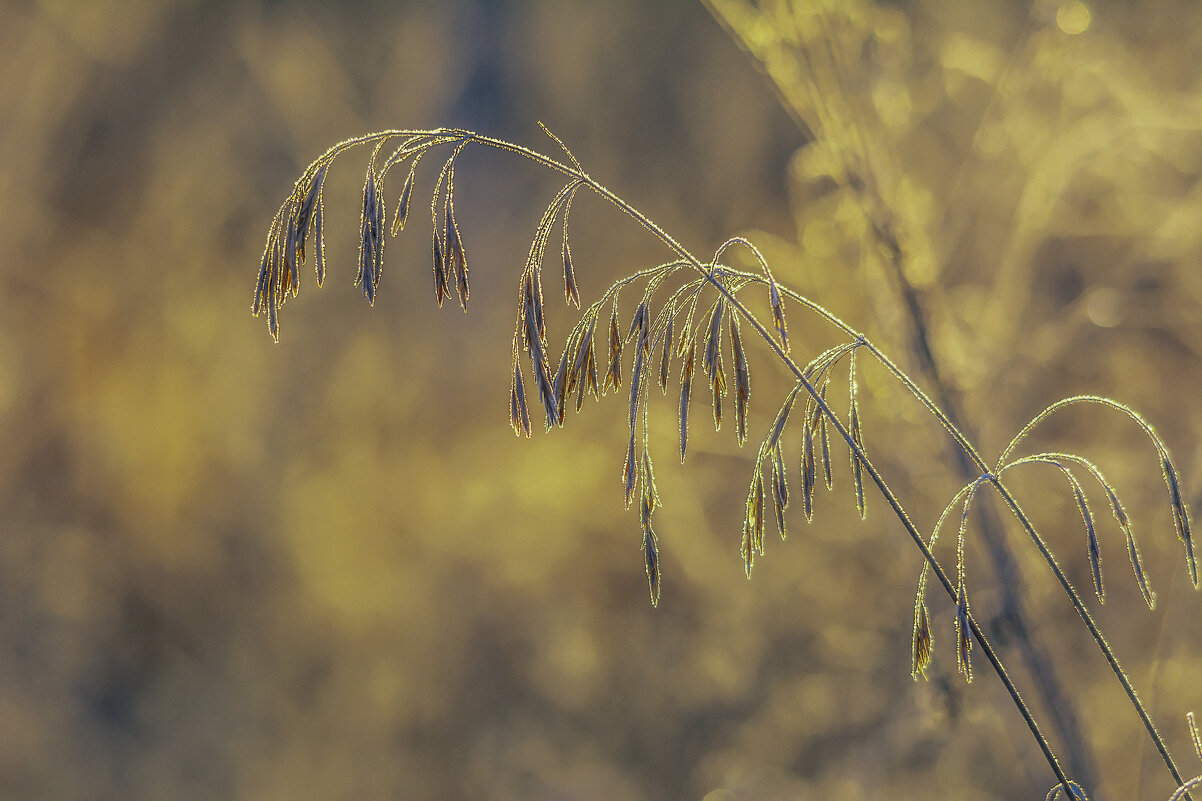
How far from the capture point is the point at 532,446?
2.57 meters

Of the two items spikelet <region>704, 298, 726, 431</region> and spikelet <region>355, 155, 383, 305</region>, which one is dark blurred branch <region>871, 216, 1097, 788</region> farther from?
spikelet <region>355, 155, 383, 305</region>

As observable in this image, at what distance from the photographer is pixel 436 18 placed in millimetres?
3984

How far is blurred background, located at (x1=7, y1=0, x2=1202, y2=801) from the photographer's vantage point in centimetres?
157

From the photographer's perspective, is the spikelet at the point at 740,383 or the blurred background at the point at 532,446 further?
the blurred background at the point at 532,446

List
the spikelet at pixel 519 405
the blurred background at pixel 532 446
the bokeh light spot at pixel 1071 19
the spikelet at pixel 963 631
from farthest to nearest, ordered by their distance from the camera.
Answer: the blurred background at pixel 532 446, the bokeh light spot at pixel 1071 19, the spikelet at pixel 519 405, the spikelet at pixel 963 631

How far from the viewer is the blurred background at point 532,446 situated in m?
1.57

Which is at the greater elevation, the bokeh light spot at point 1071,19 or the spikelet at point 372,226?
the bokeh light spot at point 1071,19

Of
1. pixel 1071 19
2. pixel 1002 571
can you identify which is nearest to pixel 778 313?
pixel 1002 571

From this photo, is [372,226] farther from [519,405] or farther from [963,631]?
[963,631]

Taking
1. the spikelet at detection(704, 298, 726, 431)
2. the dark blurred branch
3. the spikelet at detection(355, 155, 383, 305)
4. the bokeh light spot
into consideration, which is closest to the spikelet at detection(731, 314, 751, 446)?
the spikelet at detection(704, 298, 726, 431)

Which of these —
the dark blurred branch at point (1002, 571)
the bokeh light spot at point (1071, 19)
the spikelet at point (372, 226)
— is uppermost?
the bokeh light spot at point (1071, 19)

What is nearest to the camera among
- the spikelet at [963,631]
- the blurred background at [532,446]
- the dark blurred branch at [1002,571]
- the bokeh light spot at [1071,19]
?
the spikelet at [963,631]

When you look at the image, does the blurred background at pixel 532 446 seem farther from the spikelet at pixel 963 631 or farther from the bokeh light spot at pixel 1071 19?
the spikelet at pixel 963 631

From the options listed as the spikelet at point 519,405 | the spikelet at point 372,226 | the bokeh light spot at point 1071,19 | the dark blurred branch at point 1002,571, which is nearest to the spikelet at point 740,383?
the spikelet at point 519,405
